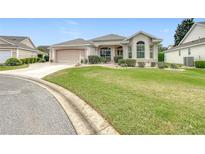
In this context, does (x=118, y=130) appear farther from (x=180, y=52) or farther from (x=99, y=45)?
(x=180, y=52)

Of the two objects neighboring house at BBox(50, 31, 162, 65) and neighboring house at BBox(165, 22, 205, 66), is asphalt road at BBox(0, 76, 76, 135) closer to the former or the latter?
neighboring house at BBox(50, 31, 162, 65)

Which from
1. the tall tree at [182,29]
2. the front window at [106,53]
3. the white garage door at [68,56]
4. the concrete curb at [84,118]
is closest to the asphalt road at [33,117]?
the concrete curb at [84,118]

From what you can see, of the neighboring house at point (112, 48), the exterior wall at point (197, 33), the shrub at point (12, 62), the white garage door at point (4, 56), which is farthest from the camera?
the exterior wall at point (197, 33)

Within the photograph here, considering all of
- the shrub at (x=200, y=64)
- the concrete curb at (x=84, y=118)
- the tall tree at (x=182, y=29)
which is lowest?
the concrete curb at (x=84, y=118)

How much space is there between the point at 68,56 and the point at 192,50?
62.9 feet

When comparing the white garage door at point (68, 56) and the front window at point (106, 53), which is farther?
the front window at point (106, 53)

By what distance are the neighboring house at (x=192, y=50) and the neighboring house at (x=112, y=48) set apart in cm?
498

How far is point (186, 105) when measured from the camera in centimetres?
661

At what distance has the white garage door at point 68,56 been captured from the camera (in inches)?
1302

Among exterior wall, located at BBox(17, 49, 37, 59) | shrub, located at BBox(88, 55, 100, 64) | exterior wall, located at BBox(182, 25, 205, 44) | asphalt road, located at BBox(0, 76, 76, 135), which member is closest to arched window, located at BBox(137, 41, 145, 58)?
shrub, located at BBox(88, 55, 100, 64)

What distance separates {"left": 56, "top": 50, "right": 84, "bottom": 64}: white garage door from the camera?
3306 centimetres

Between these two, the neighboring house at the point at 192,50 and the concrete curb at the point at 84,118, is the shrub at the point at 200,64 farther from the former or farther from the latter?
the concrete curb at the point at 84,118
